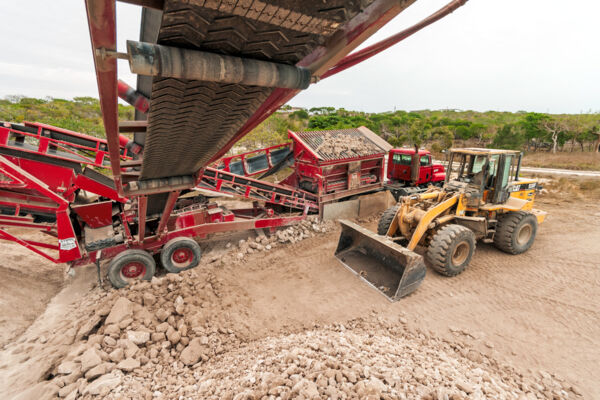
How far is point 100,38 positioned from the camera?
1.06 m

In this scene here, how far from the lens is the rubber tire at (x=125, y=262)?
201 inches

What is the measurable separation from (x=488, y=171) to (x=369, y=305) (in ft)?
12.1

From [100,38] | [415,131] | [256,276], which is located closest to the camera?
[100,38]

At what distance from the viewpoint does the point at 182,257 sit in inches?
231

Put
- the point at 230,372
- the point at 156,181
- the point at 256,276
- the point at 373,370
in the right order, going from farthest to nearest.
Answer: the point at 256,276 → the point at 156,181 → the point at 230,372 → the point at 373,370

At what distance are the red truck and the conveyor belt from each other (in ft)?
28.1

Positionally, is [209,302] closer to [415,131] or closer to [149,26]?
[149,26]

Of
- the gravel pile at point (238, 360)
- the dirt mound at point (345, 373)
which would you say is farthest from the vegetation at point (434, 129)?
the dirt mound at point (345, 373)

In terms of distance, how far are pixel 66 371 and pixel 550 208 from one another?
1277 centimetres

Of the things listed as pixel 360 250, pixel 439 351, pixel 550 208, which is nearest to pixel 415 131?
pixel 550 208

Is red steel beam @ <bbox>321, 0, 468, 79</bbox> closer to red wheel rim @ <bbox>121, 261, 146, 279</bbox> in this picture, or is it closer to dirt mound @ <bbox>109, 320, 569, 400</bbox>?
dirt mound @ <bbox>109, 320, 569, 400</bbox>

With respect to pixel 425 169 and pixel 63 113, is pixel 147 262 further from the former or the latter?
pixel 63 113

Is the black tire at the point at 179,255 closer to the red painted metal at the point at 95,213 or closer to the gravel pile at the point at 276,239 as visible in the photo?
the gravel pile at the point at 276,239

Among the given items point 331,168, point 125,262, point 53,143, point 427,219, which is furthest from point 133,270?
point 427,219
